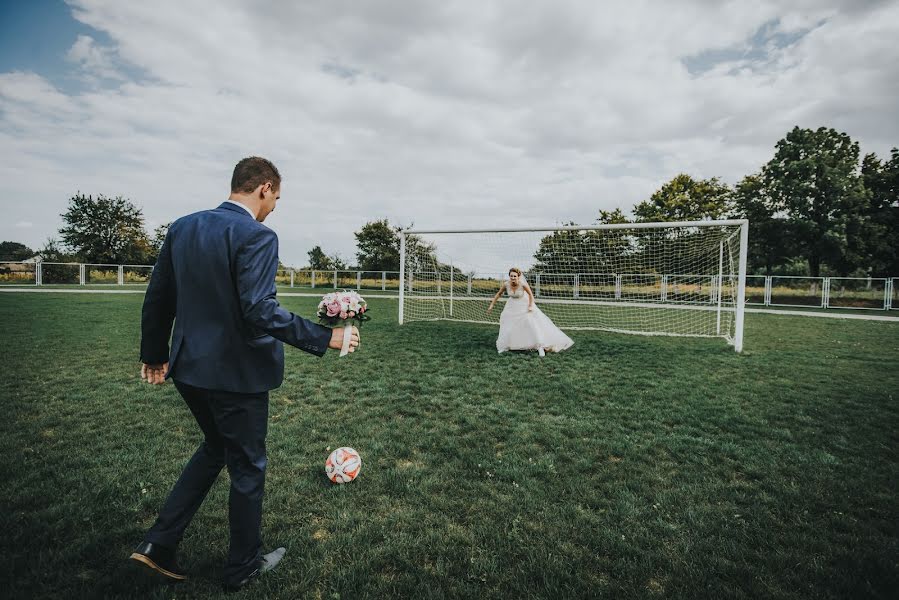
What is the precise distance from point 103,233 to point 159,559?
5566cm

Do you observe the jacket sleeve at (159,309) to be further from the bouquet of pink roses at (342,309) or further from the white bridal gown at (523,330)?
the white bridal gown at (523,330)

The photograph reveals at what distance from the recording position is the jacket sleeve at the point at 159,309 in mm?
2223

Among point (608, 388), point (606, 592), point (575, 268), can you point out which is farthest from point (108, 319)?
point (575, 268)

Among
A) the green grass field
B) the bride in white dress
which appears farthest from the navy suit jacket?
the bride in white dress

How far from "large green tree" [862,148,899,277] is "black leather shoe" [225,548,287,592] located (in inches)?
1593

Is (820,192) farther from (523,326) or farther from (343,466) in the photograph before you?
(343,466)

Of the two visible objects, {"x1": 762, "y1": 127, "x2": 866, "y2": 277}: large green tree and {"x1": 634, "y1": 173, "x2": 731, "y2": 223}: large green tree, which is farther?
{"x1": 634, "y1": 173, "x2": 731, "y2": 223}: large green tree

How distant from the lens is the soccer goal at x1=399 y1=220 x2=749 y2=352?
1489cm

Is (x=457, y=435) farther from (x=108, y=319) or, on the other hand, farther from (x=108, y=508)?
(x=108, y=319)

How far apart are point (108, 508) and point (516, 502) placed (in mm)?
2787

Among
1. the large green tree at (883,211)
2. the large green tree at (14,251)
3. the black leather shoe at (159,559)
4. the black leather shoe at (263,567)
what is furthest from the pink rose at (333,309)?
the large green tree at (14,251)

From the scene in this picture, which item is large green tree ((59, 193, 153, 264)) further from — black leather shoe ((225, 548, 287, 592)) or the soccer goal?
black leather shoe ((225, 548, 287, 592))

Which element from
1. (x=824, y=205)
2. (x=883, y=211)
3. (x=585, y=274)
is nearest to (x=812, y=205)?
(x=824, y=205)

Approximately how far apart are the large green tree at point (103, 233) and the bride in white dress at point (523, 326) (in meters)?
48.3
